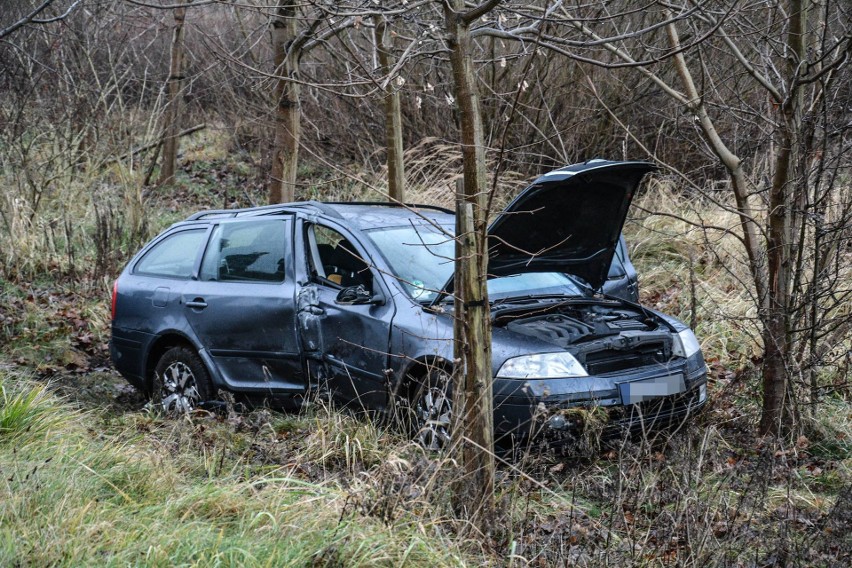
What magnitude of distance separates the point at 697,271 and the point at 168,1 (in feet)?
62.6

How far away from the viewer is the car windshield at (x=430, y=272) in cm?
578

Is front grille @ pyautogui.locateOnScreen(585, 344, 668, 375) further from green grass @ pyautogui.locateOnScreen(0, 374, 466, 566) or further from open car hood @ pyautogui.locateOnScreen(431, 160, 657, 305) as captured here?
green grass @ pyautogui.locateOnScreen(0, 374, 466, 566)

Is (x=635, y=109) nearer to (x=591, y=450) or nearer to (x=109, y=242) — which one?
(x=109, y=242)

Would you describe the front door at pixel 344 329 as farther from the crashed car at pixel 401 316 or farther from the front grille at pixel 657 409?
the front grille at pixel 657 409

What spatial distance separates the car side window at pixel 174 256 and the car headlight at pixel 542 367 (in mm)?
2914

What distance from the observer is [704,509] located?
4.20 meters

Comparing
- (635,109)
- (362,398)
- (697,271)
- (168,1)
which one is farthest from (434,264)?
(168,1)

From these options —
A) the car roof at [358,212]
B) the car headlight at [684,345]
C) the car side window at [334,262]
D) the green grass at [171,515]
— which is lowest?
the green grass at [171,515]

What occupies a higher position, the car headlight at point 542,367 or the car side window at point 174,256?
the car side window at point 174,256

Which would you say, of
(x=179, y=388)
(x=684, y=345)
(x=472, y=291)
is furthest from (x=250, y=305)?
(x=684, y=345)

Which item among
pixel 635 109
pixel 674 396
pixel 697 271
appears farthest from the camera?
pixel 635 109

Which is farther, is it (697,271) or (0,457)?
(697,271)

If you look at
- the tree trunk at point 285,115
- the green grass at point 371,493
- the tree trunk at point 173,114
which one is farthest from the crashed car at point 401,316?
the tree trunk at point 173,114

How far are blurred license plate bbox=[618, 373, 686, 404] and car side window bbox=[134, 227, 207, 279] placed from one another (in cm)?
343
